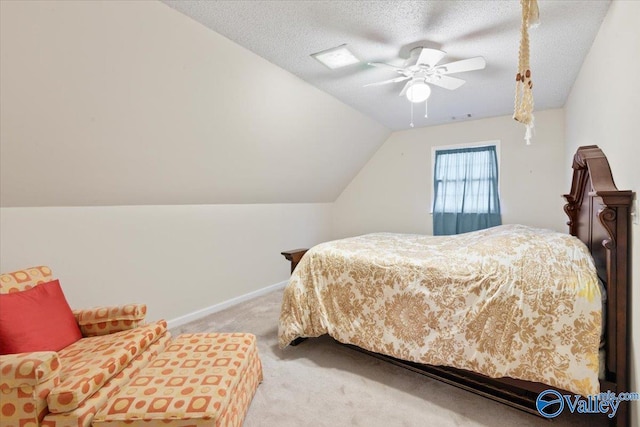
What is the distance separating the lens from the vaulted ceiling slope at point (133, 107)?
159 cm

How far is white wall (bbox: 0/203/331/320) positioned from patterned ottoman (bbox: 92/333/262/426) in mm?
1073

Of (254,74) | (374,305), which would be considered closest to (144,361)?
(374,305)

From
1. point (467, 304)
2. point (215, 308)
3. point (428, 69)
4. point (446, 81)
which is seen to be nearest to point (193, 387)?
point (467, 304)

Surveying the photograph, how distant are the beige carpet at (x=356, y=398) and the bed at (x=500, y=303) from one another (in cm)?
9

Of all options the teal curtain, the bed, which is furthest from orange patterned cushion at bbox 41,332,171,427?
the teal curtain

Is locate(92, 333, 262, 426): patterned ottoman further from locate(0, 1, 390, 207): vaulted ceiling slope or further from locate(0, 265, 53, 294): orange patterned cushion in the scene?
locate(0, 1, 390, 207): vaulted ceiling slope

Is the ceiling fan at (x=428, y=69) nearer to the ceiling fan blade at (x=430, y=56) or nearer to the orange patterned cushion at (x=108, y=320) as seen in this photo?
the ceiling fan blade at (x=430, y=56)

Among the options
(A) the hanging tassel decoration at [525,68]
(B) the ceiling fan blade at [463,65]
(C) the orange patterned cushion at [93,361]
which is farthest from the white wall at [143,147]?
(A) the hanging tassel decoration at [525,68]

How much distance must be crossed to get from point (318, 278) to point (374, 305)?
20.0 inches

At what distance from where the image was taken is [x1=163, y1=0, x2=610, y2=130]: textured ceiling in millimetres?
1821

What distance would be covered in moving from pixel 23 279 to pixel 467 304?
269 cm

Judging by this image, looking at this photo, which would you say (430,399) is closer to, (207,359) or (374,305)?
(374,305)

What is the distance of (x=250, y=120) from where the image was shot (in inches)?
112

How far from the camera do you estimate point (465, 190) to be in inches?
169
